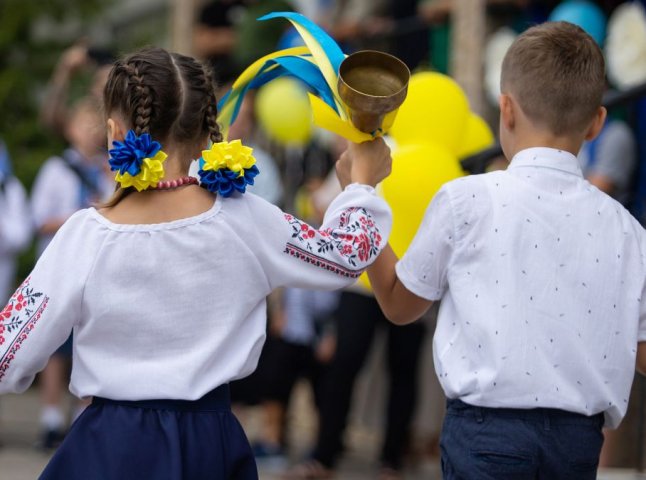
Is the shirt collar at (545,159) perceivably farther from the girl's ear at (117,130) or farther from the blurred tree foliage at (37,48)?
the blurred tree foliage at (37,48)

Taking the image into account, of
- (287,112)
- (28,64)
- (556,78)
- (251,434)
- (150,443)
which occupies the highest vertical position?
(556,78)

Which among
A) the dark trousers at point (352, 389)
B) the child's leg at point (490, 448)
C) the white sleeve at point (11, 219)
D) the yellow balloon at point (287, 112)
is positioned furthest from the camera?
the yellow balloon at point (287, 112)

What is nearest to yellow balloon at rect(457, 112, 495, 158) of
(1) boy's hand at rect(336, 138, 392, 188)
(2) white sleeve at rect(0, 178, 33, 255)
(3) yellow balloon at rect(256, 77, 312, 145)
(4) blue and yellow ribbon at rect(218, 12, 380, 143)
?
(4) blue and yellow ribbon at rect(218, 12, 380, 143)

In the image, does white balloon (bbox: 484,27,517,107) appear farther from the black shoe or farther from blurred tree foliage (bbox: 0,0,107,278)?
blurred tree foliage (bbox: 0,0,107,278)

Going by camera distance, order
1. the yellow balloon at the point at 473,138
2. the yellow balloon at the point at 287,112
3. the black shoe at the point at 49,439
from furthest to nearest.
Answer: the yellow balloon at the point at 287,112 < the black shoe at the point at 49,439 < the yellow balloon at the point at 473,138

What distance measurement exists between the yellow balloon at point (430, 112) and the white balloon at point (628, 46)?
5.91 feet

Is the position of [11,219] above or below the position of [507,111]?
below

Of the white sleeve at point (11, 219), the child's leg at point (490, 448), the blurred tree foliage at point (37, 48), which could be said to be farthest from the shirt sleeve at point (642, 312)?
the blurred tree foliage at point (37, 48)

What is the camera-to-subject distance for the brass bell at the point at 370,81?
2.54 metres

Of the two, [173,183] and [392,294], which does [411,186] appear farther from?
[173,183]

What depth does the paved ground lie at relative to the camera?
581cm

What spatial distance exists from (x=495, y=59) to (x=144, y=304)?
4.13 metres

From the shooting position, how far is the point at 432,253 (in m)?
2.52

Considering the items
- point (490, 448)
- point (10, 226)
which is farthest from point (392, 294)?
point (10, 226)
